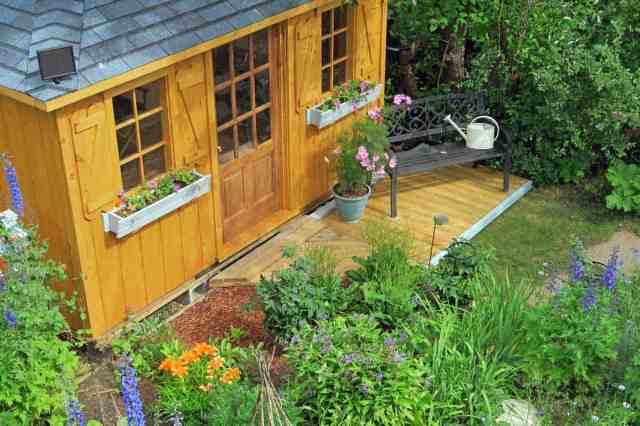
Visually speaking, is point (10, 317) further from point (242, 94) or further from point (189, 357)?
point (242, 94)

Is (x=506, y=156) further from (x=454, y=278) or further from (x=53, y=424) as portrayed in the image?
(x=53, y=424)

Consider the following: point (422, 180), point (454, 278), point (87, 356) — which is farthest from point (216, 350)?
point (422, 180)

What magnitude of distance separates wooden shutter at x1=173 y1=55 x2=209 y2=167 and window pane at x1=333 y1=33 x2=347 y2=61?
2064mm

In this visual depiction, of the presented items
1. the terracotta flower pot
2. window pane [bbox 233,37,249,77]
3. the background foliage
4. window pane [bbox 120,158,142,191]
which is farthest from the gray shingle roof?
the background foliage

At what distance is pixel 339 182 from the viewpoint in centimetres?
884

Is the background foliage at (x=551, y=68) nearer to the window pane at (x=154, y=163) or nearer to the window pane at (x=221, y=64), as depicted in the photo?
the window pane at (x=221, y=64)

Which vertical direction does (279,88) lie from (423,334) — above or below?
above

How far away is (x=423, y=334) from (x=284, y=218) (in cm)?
267

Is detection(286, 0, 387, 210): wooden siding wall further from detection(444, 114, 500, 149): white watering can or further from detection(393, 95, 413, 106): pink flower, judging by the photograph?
detection(444, 114, 500, 149): white watering can

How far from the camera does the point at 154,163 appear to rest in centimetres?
708

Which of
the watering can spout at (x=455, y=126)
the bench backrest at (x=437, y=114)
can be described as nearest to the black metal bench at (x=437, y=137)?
the bench backrest at (x=437, y=114)

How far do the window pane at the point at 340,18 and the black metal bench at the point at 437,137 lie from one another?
1.17m

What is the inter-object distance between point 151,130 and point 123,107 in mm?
415

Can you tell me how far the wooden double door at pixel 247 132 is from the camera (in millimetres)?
7613
